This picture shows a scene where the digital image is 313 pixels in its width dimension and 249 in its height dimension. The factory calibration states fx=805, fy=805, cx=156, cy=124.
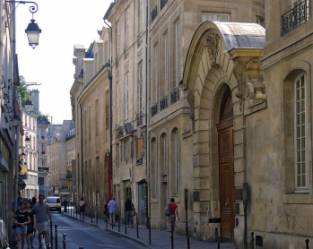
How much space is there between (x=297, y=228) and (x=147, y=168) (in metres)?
19.7

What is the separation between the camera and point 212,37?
2488 centimetres

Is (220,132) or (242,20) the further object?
(242,20)

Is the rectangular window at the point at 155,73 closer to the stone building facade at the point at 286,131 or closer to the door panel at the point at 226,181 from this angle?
the door panel at the point at 226,181

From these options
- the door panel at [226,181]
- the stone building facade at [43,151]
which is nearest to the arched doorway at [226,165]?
the door panel at [226,181]

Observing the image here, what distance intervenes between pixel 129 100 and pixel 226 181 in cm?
1806

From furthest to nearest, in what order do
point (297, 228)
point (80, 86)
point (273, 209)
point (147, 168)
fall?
point (80, 86)
point (147, 168)
point (273, 209)
point (297, 228)

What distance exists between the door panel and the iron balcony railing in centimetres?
693

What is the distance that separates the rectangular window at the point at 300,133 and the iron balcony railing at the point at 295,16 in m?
1.22

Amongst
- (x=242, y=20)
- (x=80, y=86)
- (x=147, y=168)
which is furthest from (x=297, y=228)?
(x=80, y=86)

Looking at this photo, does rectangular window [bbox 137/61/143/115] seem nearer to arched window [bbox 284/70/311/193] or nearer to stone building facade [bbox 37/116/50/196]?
arched window [bbox 284/70/311/193]

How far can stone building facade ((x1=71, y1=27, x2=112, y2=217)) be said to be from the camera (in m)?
53.5

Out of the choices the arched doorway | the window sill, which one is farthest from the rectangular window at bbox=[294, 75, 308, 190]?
the arched doorway

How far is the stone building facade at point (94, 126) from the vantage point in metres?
53.5

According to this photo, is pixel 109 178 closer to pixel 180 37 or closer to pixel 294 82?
pixel 180 37
